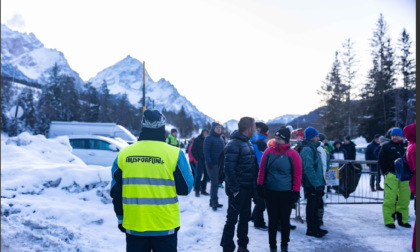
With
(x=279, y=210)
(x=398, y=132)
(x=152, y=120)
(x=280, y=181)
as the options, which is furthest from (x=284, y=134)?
(x=398, y=132)

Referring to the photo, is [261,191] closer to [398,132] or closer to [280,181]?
[280,181]

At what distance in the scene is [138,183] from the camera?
113 inches

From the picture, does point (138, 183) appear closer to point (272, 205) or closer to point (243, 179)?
point (243, 179)

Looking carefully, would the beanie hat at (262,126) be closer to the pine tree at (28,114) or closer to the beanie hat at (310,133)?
the beanie hat at (310,133)

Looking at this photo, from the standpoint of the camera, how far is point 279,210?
16.0ft

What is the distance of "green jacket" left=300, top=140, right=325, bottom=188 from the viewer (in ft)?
18.7

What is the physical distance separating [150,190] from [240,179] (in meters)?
2.21

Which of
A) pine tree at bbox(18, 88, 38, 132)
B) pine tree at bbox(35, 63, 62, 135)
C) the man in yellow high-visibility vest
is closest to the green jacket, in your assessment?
the man in yellow high-visibility vest

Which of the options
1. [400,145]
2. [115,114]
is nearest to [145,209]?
[400,145]

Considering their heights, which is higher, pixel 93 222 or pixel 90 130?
pixel 90 130

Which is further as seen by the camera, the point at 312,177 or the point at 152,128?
the point at 312,177

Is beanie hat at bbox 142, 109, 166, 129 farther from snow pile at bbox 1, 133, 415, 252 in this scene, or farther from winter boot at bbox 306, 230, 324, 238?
winter boot at bbox 306, 230, 324, 238

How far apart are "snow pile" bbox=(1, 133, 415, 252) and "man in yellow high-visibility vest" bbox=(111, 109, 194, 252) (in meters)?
2.12

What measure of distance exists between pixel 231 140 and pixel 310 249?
7.34 ft
